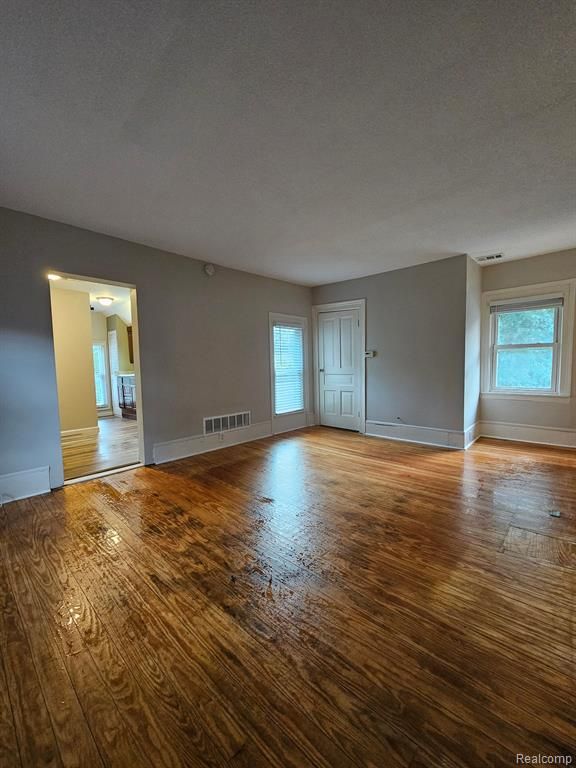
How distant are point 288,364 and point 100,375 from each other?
5191mm

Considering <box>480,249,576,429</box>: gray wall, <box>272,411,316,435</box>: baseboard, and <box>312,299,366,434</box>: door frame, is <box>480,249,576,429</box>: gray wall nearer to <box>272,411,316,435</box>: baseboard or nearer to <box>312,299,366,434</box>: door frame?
<box>312,299,366,434</box>: door frame

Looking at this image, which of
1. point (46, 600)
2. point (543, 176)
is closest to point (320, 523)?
point (46, 600)

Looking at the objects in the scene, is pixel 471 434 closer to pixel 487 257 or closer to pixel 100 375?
pixel 487 257

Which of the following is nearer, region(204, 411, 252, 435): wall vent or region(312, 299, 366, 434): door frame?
region(204, 411, 252, 435): wall vent

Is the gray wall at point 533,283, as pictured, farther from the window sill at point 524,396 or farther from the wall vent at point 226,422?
the wall vent at point 226,422

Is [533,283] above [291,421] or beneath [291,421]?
above

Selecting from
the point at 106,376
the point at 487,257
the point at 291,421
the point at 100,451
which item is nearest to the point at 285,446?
the point at 291,421

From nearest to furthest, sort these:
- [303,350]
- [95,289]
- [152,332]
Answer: [152,332] → [95,289] → [303,350]

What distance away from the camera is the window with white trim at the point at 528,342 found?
427cm

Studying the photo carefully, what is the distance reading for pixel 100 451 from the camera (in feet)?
14.8

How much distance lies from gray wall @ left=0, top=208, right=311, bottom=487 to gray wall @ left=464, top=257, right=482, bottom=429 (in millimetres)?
2650

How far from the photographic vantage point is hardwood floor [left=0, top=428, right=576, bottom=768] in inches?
42.0

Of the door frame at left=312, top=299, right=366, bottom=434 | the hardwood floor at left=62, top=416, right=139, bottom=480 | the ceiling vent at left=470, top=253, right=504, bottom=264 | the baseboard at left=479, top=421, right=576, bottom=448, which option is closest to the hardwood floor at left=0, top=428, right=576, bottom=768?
the hardwood floor at left=62, top=416, right=139, bottom=480

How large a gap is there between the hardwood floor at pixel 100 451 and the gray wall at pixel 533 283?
17.0ft
